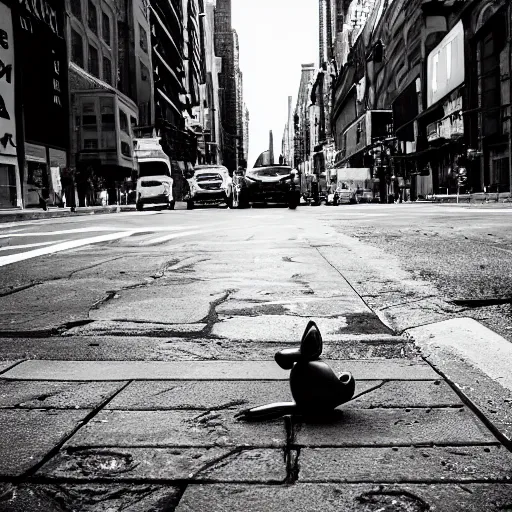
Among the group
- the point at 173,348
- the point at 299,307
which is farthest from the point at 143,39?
the point at 173,348

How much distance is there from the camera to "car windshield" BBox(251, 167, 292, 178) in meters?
28.8

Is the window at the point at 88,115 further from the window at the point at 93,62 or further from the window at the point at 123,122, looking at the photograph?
the window at the point at 93,62

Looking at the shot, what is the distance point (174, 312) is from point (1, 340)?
43.8 inches

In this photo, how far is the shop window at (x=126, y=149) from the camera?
52.4 meters

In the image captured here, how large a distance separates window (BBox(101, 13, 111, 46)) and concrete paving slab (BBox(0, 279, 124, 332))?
5806 centimetres

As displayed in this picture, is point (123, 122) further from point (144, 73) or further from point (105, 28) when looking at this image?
point (144, 73)

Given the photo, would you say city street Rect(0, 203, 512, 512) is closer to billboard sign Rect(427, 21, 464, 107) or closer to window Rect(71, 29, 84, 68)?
billboard sign Rect(427, 21, 464, 107)

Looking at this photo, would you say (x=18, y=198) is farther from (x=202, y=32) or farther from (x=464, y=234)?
(x=202, y=32)

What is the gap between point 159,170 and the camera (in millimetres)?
53188

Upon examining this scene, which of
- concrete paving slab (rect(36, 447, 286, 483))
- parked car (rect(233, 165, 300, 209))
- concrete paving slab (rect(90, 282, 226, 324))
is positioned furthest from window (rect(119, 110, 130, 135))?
concrete paving slab (rect(36, 447, 286, 483))

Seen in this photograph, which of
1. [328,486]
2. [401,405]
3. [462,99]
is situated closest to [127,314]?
[401,405]

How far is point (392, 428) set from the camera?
2.14 metres

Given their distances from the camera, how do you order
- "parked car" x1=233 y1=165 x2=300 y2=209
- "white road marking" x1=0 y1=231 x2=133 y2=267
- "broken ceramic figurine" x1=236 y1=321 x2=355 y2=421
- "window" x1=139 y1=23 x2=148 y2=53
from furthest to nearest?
"window" x1=139 y1=23 x2=148 y2=53 → "parked car" x1=233 y1=165 x2=300 y2=209 → "white road marking" x1=0 y1=231 x2=133 y2=267 → "broken ceramic figurine" x1=236 y1=321 x2=355 y2=421

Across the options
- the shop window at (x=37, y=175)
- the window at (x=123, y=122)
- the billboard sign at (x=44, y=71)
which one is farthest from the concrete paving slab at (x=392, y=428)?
A: the window at (x=123, y=122)
